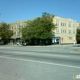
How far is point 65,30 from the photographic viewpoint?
286 ft

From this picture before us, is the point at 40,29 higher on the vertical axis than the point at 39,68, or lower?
higher

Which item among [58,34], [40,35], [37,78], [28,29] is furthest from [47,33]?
[37,78]

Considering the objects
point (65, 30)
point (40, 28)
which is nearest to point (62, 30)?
point (65, 30)

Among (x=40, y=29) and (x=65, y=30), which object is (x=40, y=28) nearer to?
(x=40, y=29)

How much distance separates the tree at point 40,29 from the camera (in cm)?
6519

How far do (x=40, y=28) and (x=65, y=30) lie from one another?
24.7 meters

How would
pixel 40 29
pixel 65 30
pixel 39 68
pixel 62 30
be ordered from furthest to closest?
pixel 65 30 → pixel 62 30 → pixel 40 29 → pixel 39 68

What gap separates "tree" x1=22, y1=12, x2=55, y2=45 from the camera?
6519 cm

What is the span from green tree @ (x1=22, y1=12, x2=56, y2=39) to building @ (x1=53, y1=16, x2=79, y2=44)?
13028 millimetres

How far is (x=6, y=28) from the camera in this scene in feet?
283

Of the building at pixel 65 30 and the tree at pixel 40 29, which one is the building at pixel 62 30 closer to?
the building at pixel 65 30

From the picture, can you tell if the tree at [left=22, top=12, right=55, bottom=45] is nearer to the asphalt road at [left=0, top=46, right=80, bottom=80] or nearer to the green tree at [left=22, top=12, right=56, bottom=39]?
the green tree at [left=22, top=12, right=56, bottom=39]

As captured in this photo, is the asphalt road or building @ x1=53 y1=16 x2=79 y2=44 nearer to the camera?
the asphalt road

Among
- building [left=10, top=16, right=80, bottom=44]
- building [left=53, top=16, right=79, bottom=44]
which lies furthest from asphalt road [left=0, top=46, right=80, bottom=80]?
building [left=53, top=16, right=79, bottom=44]
